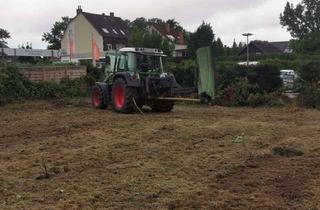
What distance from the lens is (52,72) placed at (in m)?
26.4

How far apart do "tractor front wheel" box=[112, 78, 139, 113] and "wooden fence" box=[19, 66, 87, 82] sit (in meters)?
8.38

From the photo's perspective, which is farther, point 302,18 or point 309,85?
point 302,18

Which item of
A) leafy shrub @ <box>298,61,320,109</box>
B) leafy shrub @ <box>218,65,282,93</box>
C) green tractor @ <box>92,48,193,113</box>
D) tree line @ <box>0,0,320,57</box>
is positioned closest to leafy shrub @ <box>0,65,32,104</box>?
green tractor @ <box>92,48,193,113</box>

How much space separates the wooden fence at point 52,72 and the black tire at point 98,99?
6.34 meters

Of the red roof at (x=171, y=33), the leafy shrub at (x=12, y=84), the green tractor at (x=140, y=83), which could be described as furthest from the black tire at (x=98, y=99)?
the red roof at (x=171, y=33)

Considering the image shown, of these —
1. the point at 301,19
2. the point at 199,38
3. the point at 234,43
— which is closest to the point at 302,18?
the point at 301,19

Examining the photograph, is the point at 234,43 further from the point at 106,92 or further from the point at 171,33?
the point at 106,92

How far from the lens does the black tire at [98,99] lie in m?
19.0

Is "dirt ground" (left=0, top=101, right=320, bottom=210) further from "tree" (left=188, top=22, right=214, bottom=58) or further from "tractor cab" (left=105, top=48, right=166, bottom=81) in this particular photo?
"tree" (left=188, top=22, right=214, bottom=58)

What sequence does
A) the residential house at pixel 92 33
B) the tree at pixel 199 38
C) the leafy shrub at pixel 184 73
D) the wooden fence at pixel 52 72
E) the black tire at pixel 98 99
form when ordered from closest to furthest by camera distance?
the black tire at pixel 98 99
the wooden fence at pixel 52 72
the leafy shrub at pixel 184 73
the tree at pixel 199 38
the residential house at pixel 92 33

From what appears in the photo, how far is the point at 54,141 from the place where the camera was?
36.0 ft

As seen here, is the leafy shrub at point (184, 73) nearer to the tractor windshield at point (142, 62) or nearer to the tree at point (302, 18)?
the tractor windshield at point (142, 62)

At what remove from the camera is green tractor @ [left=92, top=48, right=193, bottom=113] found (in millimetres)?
16891

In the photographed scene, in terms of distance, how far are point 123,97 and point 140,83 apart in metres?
0.78
